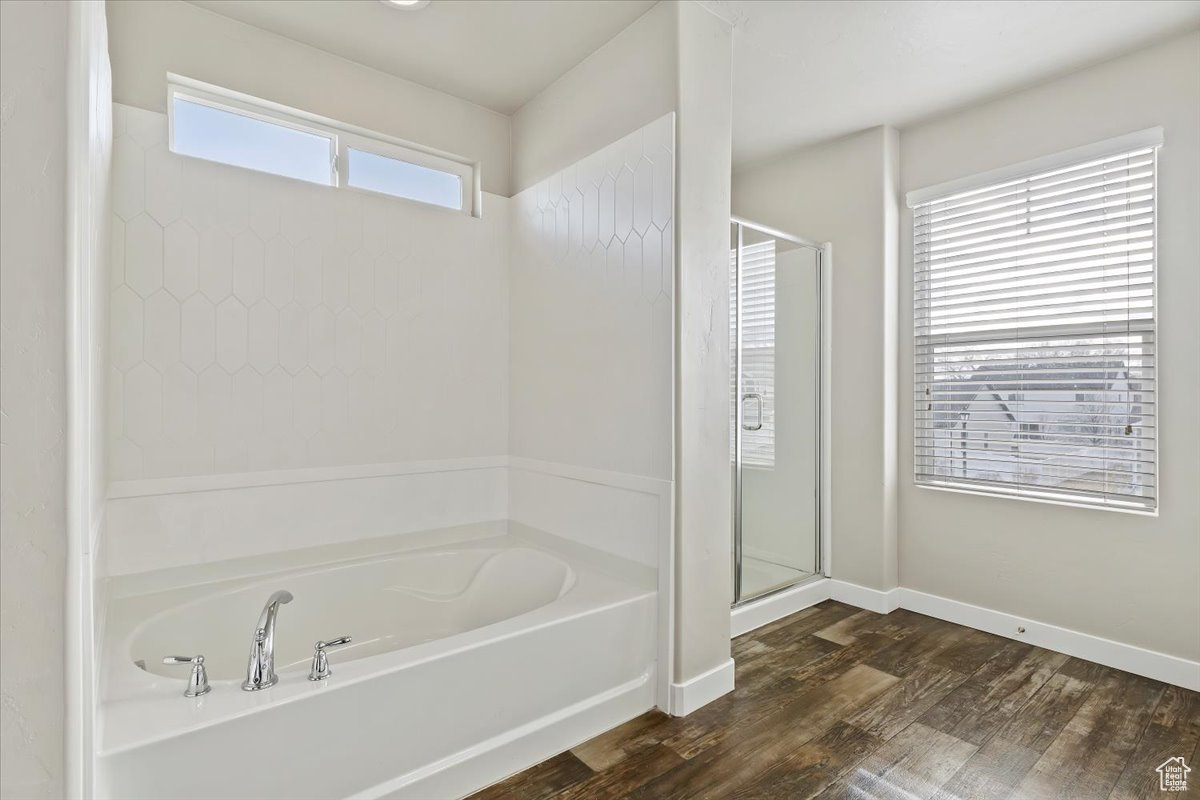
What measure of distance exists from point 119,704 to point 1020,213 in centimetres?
369

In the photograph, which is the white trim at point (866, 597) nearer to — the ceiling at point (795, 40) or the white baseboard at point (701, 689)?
the white baseboard at point (701, 689)

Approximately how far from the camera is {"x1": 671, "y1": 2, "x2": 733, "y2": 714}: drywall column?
213 cm

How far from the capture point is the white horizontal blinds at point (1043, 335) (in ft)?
8.06

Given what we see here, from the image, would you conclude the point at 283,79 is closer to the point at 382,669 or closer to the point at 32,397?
the point at 32,397

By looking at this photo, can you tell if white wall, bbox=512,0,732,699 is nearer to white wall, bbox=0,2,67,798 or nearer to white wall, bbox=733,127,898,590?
white wall, bbox=733,127,898,590

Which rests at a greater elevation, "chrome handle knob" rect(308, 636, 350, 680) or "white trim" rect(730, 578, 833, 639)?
"chrome handle knob" rect(308, 636, 350, 680)

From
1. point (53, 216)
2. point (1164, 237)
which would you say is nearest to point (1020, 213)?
point (1164, 237)

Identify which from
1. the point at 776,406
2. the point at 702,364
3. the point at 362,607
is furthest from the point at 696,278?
the point at 362,607

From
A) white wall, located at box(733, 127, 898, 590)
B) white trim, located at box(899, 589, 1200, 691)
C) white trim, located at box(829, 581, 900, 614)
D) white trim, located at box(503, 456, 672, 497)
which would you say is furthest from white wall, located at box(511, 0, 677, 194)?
white trim, located at box(899, 589, 1200, 691)

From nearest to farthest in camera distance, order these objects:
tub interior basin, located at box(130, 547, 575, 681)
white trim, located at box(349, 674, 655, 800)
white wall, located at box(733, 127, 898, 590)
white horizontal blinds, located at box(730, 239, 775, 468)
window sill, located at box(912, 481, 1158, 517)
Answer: white trim, located at box(349, 674, 655, 800) < tub interior basin, located at box(130, 547, 575, 681) < window sill, located at box(912, 481, 1158, 517) < white horizontal blinds, located at box(730, 239, 775, 468) < white wall, located at box(733, 127, 898, 590)

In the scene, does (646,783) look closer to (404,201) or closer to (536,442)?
(536,442)

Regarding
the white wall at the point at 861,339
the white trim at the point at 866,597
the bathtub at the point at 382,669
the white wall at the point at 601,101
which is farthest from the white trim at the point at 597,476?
the white trim at the point at 866,597

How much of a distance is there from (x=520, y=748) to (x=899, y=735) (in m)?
1.26

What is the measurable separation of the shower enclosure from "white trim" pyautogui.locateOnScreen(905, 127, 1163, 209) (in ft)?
1.90
